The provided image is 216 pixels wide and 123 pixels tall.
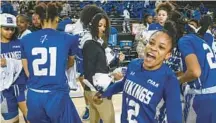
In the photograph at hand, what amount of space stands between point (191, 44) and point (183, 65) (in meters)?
0.25

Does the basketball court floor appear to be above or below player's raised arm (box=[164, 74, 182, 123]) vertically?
below

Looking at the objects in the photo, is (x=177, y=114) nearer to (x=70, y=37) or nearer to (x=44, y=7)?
(x=70, y=37)

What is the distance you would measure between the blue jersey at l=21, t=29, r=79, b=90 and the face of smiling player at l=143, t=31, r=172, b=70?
980 millimetres

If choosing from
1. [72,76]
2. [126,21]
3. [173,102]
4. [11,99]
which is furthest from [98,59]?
[126,21]

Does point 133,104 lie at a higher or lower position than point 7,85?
higher

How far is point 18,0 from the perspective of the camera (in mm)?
18156

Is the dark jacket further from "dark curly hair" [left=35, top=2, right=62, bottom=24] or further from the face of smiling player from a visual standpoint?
the face of smiling player

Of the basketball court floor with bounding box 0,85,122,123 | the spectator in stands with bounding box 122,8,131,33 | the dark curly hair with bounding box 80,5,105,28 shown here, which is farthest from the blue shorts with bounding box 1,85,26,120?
the spectator in stands with bounding box 122,8,131,33

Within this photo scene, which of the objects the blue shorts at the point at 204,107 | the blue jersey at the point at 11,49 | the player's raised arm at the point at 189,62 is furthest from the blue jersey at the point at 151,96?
the blue jersey at the point at 11,49

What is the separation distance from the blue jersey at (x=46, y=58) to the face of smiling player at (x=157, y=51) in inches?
38.6

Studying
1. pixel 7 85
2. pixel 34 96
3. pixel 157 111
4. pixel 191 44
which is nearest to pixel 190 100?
pixel 191 44

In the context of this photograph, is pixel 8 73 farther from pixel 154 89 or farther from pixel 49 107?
pixel 154 89

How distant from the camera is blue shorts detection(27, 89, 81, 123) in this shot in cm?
344

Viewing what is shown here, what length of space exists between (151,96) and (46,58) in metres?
1.14
